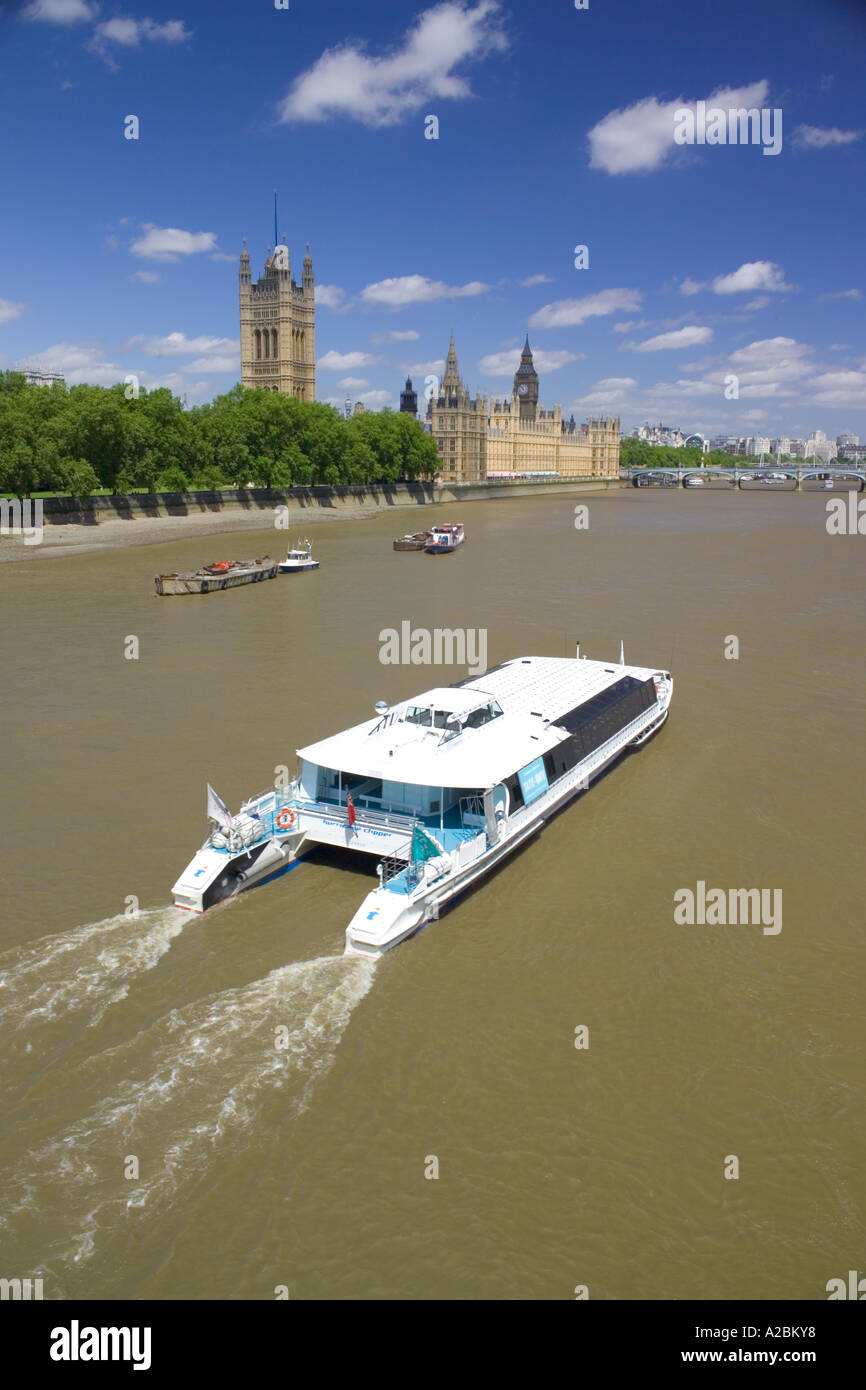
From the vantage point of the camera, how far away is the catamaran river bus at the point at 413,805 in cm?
1270

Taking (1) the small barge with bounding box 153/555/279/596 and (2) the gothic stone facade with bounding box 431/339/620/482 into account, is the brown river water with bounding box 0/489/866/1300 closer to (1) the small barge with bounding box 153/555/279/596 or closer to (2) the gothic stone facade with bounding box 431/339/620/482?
(1) the small barge with bounding box 153/555/279/596

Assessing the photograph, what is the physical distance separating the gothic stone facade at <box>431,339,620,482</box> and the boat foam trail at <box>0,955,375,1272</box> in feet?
406

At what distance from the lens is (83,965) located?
11.4m

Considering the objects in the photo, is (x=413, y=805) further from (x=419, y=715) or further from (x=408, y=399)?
(x=408, y=399)

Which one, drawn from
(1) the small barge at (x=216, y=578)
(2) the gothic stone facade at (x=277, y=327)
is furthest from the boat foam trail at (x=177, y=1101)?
(2) the gothic stone facade at (x=277, y=327)

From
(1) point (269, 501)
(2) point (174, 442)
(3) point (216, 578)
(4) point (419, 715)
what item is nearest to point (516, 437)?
(1) point (269, 501)

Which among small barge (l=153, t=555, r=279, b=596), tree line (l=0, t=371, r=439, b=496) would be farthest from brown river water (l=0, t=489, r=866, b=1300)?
tree line (l=0, t=371, r=439, b=496)

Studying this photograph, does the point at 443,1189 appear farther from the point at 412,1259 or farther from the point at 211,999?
the point at 211,999

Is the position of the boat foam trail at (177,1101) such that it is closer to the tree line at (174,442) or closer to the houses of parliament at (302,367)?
the tree line at (174,442)

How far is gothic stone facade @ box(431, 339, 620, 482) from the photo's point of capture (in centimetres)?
13775

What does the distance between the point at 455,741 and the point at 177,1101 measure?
24.7ft

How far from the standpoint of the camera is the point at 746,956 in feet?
39.8
